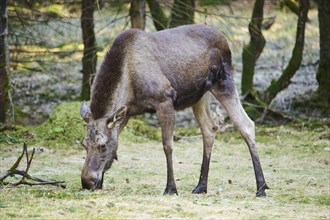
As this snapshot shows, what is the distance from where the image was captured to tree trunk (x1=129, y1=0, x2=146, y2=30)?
15.8 m

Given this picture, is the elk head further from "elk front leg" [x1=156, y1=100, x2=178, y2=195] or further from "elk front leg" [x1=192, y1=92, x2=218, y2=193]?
"elk front leg" [x1=192, y1=92, x2=218, y2=193]

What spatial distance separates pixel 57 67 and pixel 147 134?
8.85 m

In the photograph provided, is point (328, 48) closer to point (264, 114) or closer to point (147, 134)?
point (264, 114)

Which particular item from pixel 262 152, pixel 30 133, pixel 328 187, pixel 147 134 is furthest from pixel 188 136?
pixel 328 187

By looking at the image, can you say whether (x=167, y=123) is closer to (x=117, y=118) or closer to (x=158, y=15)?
(x=117, y=118)

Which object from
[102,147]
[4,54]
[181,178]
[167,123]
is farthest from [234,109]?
[4,54]

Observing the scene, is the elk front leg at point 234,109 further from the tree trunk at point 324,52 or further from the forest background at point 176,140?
the tree trunk at point 324,52

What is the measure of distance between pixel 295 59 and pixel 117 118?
32.4ft

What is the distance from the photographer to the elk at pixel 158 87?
8758mm

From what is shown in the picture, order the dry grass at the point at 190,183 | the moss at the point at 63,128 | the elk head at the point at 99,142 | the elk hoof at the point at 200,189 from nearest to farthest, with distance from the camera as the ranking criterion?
the dry grass at the point at 190,183
the elk head at the point at 99,142
the elk hoof at the point at 200,189
the moss at the point at 63,128

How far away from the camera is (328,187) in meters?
9.90

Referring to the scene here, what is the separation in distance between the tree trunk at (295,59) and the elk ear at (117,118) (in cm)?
963

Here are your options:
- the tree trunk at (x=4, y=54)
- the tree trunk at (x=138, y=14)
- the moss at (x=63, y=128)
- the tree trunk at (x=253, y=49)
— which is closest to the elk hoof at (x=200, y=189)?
the moss at (x=63, y=128)

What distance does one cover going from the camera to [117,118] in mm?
8742
